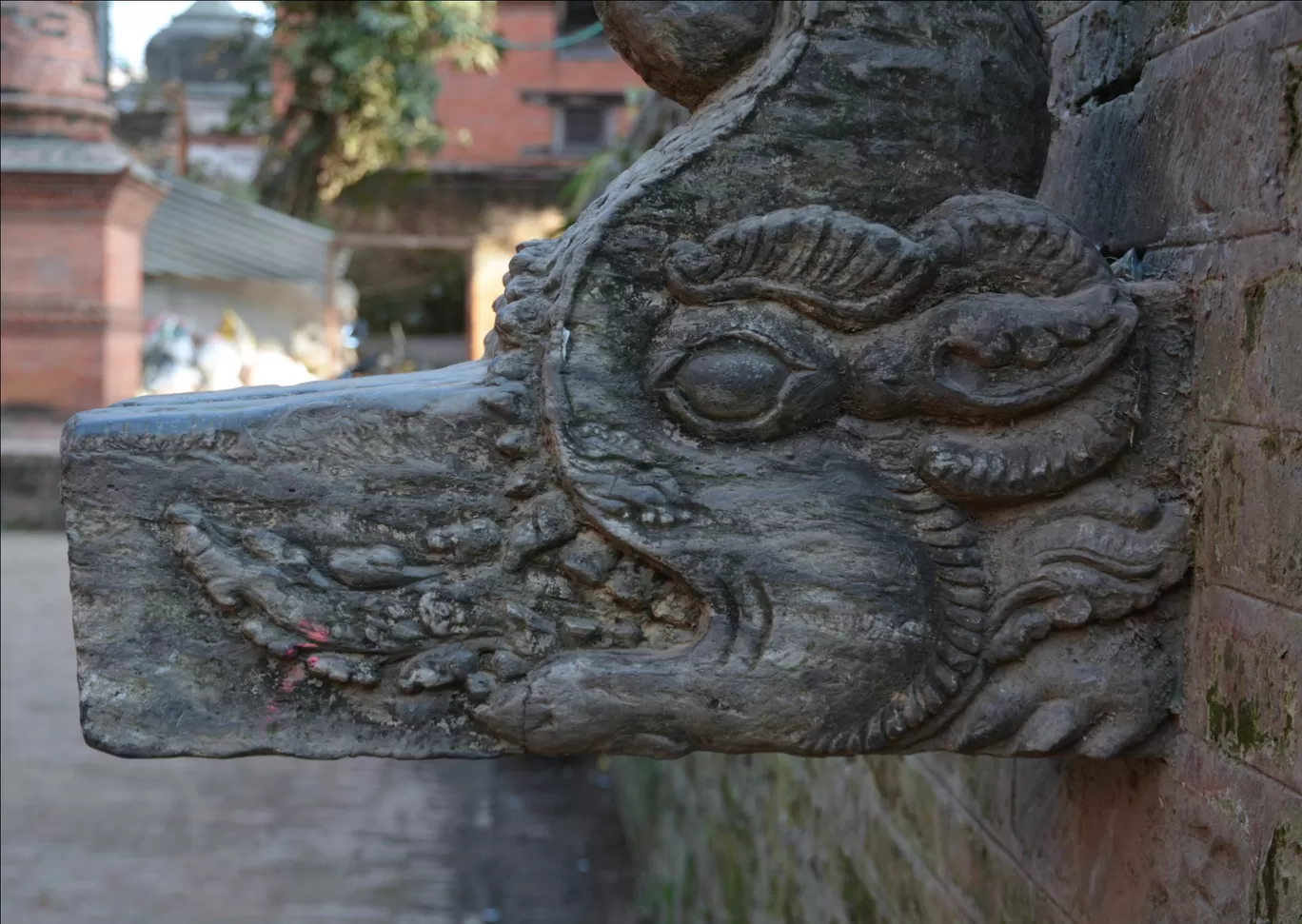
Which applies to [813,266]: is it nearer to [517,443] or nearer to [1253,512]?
[517,443]

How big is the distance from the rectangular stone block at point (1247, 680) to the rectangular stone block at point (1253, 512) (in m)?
0.02

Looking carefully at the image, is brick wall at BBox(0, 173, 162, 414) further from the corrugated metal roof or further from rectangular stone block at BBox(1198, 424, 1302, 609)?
rectangular stone block at BBox(1198, 424, 1302, 609)

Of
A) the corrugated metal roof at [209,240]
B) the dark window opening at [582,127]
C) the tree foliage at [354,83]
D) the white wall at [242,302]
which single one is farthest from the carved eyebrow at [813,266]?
the dark window opening at [582,127]

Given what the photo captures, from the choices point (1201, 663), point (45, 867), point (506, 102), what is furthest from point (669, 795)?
point (506, 102)

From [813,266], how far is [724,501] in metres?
0.24

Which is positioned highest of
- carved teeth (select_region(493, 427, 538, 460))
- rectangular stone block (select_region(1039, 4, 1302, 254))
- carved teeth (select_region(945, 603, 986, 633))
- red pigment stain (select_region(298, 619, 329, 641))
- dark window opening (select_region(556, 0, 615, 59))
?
dark window opening (select_region(556, 0, 615, 59))

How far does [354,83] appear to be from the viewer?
13.7m

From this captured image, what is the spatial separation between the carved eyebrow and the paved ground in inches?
148

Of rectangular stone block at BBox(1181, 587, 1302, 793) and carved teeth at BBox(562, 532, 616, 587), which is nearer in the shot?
rectangular stone block at BBox(1181, 587, 1302, 793)

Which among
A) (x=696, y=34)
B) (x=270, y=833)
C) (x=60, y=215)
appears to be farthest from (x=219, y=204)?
(x=696, y=34)

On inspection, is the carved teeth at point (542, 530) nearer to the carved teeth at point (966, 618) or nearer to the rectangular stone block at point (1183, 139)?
the carved teeth at point (966, 618)

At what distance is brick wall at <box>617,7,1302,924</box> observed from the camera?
1.23 m

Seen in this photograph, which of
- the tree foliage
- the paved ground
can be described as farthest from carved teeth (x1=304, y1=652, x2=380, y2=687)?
the tree foliage

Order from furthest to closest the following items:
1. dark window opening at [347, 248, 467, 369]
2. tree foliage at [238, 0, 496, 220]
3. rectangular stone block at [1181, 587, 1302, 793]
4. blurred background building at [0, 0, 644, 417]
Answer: dark window opening at [347, 248, 467, 369], tree foliage at [238, 0, 496, 220], blurred background building at [0, 0, 644, 417], rectangular stone block at [1181, 587, 1302, 793]
